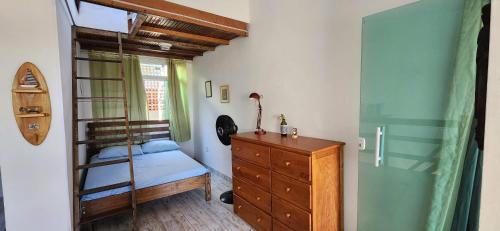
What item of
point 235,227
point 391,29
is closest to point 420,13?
point 391,29

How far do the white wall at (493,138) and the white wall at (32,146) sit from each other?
8.23 feet

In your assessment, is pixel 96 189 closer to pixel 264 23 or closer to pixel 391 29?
pixel 264 23

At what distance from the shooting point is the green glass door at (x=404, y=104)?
1166 mm

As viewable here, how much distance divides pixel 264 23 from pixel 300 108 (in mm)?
1230

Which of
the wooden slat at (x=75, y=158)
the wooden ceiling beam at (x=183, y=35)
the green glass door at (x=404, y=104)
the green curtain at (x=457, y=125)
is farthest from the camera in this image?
the wooden ceiling beam at (x=183, y=35)

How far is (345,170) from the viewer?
1.97 meters

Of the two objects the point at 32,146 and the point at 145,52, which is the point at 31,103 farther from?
the point at 145,52

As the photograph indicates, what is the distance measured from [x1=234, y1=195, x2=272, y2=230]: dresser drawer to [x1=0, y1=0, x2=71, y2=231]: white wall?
1626mm

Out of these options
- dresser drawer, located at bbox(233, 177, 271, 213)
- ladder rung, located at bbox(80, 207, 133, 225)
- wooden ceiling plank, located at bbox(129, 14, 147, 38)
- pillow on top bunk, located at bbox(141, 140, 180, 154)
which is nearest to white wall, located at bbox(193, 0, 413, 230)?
dresser drawer, located at bbox(233, 177, 271, 213)

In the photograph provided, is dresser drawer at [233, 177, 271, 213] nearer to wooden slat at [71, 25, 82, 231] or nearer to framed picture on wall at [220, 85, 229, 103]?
framed picture on wall at [220, 85, 229, 103]

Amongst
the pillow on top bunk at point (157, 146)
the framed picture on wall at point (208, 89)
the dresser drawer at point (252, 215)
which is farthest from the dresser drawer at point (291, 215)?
the pillow on top bunk at point (157, 146)

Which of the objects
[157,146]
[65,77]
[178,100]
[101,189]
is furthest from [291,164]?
[178,100]

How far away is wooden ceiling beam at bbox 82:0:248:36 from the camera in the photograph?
2062 millimetres

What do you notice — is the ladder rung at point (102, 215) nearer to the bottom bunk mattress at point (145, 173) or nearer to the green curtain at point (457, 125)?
the bottom bunk mattress at point (145, 173)
